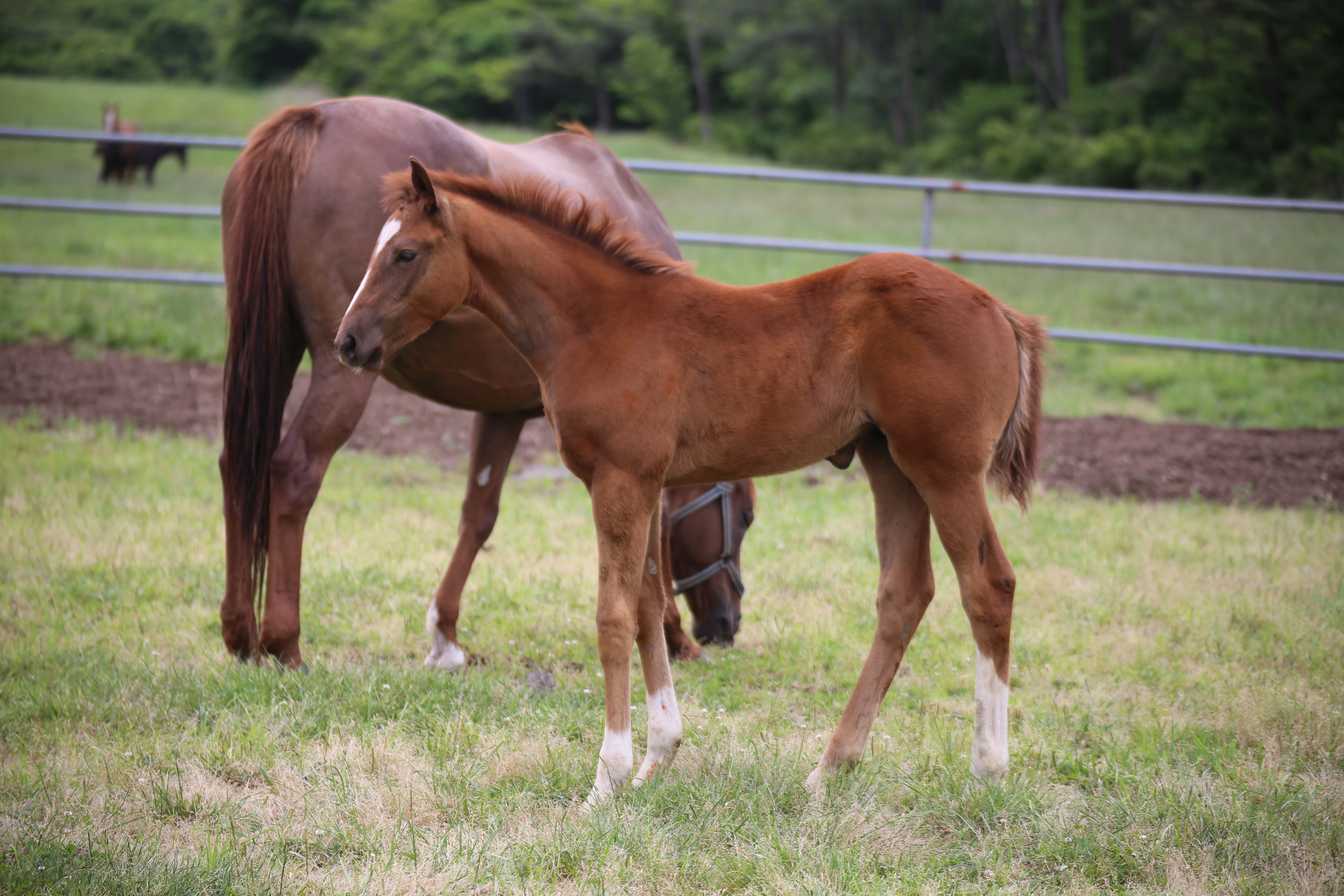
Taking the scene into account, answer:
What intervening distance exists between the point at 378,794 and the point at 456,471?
4.37m

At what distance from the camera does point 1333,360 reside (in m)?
8.24

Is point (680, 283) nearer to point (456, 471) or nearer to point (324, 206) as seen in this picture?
point (324, 206)

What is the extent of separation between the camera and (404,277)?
2922mm

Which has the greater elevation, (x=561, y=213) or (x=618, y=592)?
(x=561, y=213)

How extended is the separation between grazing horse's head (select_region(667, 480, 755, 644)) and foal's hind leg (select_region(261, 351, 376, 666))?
1.40 m

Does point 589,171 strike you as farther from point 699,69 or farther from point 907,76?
point 699,69

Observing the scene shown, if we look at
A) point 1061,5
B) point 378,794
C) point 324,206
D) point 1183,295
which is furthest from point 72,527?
point 1061,5

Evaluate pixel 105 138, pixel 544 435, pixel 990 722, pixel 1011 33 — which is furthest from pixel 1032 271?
pixel 1011 33

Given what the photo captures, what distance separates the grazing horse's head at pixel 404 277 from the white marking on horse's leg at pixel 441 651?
168 centimetres

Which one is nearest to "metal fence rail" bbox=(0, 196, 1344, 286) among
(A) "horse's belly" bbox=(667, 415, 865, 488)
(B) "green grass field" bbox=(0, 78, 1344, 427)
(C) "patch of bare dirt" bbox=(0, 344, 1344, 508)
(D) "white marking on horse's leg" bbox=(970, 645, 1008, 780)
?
(B) "green grass field" bbox=(0, 78, 1344, 427)

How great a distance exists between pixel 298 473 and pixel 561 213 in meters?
1.55

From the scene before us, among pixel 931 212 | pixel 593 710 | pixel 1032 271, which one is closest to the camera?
pixel 593 710

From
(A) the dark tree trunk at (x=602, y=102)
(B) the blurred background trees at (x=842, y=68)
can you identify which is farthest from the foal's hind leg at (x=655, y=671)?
(A) the dark tree trunk at (x=602, y=102)

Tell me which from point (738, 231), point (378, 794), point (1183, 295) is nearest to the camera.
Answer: point (378, 794)
